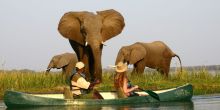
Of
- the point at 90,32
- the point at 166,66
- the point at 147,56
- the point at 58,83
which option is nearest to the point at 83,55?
the point at 90,32

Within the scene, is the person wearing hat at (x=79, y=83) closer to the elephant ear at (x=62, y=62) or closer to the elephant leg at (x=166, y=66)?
the elephant leg at (x=166, y=66)

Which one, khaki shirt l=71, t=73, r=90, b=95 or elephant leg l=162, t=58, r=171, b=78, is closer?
khaki shirt l=71, t=73, r=90, b=95

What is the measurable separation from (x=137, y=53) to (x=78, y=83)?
13845mm

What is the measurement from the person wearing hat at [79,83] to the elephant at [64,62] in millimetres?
16882

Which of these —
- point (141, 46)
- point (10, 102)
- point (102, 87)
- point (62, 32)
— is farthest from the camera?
point (141, 46)

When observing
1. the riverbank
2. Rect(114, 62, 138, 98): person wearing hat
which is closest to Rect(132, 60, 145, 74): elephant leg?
the riverbank

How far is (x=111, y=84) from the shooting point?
2198cm

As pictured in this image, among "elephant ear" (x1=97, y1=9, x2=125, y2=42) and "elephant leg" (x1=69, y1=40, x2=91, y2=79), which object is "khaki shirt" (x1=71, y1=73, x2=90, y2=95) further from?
"elephant ear" (x1=97, y1=9, x2=125, y2=42)

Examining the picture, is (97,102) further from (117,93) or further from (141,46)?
(141,46)

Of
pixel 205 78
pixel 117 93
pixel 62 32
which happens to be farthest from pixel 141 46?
pixel 117 93

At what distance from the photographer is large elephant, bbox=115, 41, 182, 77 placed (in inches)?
1172

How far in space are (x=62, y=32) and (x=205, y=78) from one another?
631 centimetres

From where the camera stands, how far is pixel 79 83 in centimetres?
1627

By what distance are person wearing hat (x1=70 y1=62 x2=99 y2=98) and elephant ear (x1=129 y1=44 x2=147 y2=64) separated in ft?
42.9
